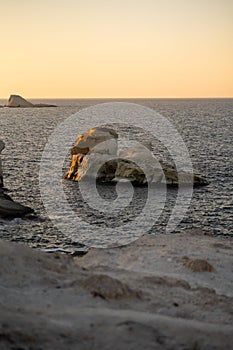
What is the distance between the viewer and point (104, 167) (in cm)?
5431

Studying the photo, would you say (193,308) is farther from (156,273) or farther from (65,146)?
(65,146)

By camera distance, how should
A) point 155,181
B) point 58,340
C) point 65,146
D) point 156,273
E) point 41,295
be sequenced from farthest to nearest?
point 65,146 → point 155,181 → point 156,273 → point 41,295 → point 58,340

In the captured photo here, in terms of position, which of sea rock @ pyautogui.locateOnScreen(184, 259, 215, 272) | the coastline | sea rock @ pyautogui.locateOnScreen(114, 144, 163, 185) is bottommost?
the coastline

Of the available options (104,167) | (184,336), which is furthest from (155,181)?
(184,336)

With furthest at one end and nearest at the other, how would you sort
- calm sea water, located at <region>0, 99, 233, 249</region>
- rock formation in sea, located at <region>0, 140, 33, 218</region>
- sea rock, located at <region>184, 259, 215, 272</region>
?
rock formation in sea, located at <region>0, 140, 33, 218</region> → calm sea water, located at <region>0, 99, 233, 249</region> → sea rock, located at <region>184, 259, 215, 272</region>

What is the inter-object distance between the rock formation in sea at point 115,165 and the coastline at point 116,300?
25.1 meters

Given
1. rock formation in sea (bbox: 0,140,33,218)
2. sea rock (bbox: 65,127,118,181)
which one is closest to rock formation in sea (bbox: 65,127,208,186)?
sea rock (bbox: 65,127,118,181)

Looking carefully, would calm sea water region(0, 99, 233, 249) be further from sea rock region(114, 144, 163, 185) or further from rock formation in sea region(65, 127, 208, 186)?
sea rock region(114, 144, 163, 185)

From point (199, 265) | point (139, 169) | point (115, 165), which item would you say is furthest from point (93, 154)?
point (199, 265)

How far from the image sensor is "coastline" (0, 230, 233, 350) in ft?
43.8

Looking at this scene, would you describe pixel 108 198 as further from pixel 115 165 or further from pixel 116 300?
pixel 116 300

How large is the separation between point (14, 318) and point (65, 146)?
7453 cm

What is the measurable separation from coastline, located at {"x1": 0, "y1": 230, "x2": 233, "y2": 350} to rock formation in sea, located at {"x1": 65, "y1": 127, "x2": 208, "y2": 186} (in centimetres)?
2505

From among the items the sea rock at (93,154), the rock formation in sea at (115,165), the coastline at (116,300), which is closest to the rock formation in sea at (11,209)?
the coastline at (116,300)
